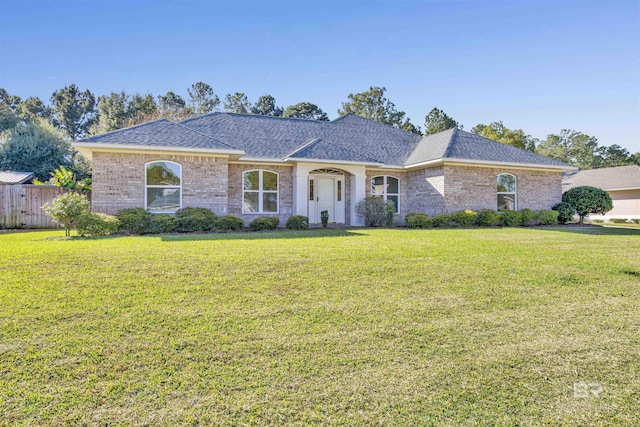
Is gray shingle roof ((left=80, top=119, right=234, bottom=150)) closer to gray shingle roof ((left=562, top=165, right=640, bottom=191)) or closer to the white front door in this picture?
the white front door

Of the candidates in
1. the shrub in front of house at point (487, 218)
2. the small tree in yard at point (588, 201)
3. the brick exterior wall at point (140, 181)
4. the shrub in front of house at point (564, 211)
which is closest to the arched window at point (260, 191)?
the brick exterior wall at point (140, 181)

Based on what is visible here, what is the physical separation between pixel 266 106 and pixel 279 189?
1459 inches

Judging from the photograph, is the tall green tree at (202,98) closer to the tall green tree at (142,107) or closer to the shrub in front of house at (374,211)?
the tall green tree at (142,107)

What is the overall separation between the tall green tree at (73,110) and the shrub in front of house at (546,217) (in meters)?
57.7

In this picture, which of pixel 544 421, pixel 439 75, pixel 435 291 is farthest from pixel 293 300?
pixel 439 75

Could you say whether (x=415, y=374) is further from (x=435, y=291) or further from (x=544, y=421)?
(x=435, y=291)

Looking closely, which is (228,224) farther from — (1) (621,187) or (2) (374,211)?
(1) (621,187)

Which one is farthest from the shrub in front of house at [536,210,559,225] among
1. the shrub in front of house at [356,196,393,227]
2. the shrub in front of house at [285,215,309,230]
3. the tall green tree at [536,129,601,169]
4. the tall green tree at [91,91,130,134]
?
the tall green tree at [536,129,601,169]

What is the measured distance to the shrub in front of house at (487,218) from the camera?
16.4 meters

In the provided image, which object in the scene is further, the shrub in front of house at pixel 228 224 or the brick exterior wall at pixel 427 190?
the brick exterior wall at pixel 427 190

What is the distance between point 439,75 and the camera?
20.6m

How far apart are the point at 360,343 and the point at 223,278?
2.83 m

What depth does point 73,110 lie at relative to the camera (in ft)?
171

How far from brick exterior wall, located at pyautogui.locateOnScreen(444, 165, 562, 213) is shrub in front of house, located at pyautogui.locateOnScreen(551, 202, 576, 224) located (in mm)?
315
